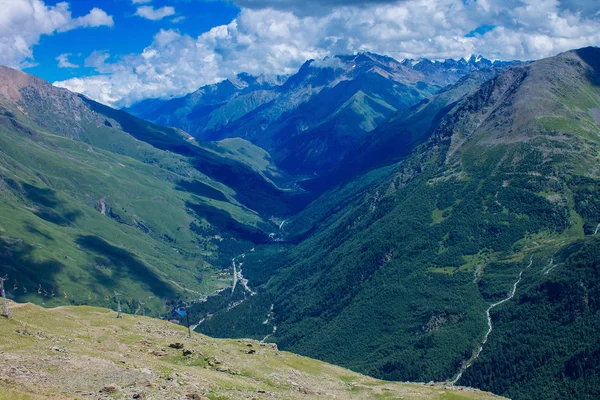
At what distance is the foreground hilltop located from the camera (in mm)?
87438

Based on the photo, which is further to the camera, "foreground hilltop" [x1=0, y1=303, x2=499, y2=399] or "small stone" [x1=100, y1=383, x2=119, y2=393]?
"foreground hilltop" [x1=0, y1=303, x2=499, y2=399]

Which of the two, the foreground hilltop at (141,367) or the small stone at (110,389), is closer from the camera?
the small stone at (110,389)

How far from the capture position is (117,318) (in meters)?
178

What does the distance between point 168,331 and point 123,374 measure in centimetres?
7710

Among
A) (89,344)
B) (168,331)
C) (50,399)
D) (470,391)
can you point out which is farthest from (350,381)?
(50,399)

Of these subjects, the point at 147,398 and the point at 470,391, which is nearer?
the point at 147,398

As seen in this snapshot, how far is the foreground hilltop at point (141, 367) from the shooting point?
3442 inches

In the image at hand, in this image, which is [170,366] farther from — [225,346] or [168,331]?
[168,331]

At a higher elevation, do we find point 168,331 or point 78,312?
point 78,312

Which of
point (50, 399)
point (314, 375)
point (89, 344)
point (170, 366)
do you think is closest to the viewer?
point (50, 399)

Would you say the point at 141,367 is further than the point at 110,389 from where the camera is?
Yes

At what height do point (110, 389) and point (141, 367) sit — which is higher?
point (110, 389)

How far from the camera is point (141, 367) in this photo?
10500 centimetres

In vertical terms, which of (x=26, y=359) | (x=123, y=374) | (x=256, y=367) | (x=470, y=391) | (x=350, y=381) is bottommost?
(x=470, y=391)
